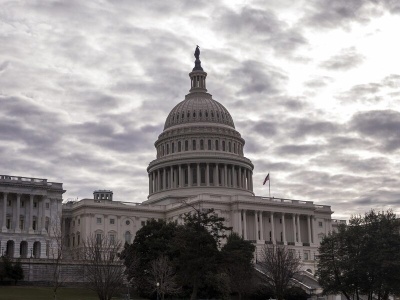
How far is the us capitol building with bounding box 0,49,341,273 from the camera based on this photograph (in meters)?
134

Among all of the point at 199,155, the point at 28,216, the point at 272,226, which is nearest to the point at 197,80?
the point at 199,155

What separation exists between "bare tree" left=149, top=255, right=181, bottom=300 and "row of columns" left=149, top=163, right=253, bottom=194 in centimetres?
7543

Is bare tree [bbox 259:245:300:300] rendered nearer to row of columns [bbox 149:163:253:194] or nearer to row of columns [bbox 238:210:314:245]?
row of columns [bbox 238:210:314:245]

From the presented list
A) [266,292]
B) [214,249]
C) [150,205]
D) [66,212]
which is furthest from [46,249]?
[214,249]

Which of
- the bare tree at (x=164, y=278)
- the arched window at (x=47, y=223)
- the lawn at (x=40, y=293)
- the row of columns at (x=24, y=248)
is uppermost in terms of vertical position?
the arched window at (x=47, y=223)

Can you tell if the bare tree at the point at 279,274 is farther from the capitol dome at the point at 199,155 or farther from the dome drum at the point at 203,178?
the dome drum at the point at 203,178

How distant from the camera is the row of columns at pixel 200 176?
16950cm

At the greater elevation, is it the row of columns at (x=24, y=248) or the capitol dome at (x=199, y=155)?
the capitol dome at (x=199, y=155)

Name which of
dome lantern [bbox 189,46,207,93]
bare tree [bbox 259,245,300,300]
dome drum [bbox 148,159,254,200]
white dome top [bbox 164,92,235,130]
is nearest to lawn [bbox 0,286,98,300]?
bare tree [bbox 259,245,300,300]

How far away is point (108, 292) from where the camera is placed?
8262 centimetres

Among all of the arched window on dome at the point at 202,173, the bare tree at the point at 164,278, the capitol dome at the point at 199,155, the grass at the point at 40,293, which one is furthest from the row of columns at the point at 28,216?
the bare tree at the point at 164,278

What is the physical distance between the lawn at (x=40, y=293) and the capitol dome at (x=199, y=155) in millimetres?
73609

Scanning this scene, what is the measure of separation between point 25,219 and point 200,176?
5050 centimetres

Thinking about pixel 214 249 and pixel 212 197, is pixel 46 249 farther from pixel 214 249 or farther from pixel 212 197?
pixel 214 249
